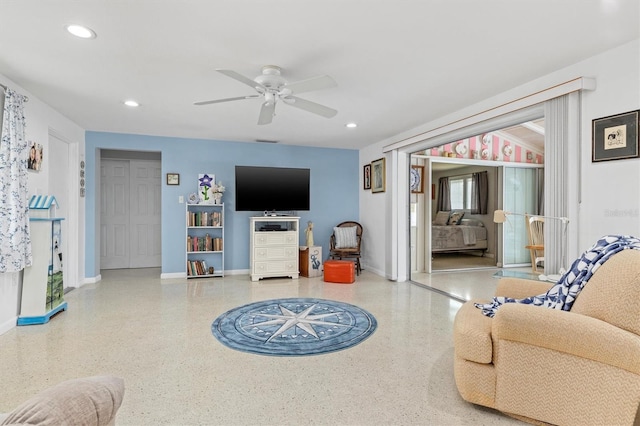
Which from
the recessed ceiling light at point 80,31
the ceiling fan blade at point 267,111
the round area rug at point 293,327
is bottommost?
the round area rug at point 293,327

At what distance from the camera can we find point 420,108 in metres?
3.94

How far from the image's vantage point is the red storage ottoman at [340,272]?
518 centimetres

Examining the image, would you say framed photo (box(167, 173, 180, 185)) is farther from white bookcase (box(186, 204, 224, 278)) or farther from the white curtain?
the white curtain

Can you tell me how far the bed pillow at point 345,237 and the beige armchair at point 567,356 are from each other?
4.04 meters

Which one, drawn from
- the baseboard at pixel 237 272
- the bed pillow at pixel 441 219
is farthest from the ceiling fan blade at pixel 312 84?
the bed pillow at pixel 441 219

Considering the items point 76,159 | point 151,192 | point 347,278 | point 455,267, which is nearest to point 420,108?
point 347,278

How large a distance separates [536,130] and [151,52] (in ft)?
21.2

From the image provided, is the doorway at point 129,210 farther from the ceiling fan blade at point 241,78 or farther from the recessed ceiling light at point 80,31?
the ceiling fan blade at point 241,78

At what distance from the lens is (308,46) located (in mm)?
2455

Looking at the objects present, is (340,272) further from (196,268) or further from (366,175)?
(196,268)

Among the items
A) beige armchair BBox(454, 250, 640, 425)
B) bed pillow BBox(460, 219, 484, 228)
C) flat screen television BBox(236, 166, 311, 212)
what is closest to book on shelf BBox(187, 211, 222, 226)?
flat screen television BBox(236, 166, 311, 212)

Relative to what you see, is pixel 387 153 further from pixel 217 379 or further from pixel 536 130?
pixel 217 379

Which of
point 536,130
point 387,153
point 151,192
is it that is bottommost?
point 151,192

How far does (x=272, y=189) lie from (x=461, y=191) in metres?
5.41
